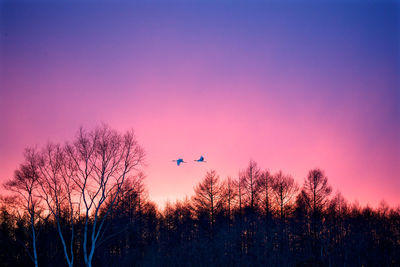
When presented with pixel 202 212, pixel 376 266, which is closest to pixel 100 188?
pixel 202 212

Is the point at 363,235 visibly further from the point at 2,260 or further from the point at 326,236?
the point at 2,260

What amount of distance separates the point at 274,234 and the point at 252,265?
5.81 m

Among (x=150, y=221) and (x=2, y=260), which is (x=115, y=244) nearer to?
(x=150, y=221)

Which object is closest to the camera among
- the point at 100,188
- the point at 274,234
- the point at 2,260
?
the point at 100,188

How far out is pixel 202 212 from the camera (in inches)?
1784

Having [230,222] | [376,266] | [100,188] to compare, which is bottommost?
[376,266]

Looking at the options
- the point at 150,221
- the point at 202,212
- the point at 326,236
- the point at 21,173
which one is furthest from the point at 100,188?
the point at 326,236

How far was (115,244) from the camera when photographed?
4788 cm

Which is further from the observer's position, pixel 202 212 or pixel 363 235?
pixel 363 235

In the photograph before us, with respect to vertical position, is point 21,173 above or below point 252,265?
above

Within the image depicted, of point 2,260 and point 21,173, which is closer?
point 21,173

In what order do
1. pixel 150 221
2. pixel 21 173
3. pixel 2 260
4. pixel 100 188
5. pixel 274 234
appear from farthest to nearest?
pixel 150 221, pixel 274 234, pixel 2 260, pixel 21 173, pixel 100 188

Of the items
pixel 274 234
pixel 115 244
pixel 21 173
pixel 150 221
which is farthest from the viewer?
pixel 150 221

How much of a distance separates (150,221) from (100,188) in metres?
29.8
